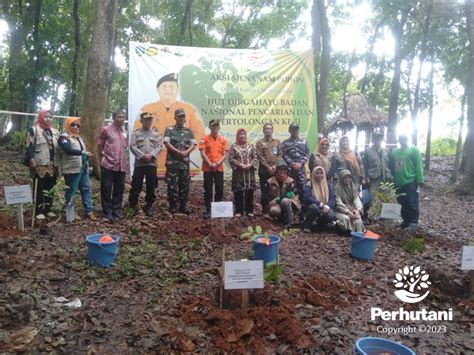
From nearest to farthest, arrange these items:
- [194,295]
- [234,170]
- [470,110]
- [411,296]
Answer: [194,295] < [411,296] < [234,170] < [470,110]

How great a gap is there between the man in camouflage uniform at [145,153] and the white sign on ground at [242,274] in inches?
121

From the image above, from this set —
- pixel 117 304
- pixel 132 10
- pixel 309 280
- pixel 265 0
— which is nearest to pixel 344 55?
pixel 265 0

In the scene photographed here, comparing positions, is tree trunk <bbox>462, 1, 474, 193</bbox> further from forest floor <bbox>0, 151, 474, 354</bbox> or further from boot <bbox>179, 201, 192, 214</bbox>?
boot <bbox>179, 201, 192, 214</bbox>

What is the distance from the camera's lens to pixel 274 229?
18.3 ft

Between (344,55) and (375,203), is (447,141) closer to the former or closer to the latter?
(344,55)

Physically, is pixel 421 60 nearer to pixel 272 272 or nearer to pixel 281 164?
pixel 281 164

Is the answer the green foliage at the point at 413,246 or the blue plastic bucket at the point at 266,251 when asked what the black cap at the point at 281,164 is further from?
the blue plastic bucket at the point at 266,251

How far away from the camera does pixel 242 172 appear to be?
20.2ft

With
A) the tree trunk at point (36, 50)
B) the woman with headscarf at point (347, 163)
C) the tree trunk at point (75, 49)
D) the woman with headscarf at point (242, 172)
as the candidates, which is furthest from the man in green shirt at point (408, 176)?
the tree trunk at point (36, 50)

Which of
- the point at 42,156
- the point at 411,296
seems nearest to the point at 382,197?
the point at 411,296

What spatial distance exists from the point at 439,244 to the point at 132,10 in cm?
1488

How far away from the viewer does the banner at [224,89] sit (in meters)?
7.39

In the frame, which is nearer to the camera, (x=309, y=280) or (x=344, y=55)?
(x=309, y=280)

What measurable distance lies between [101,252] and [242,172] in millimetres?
2857
